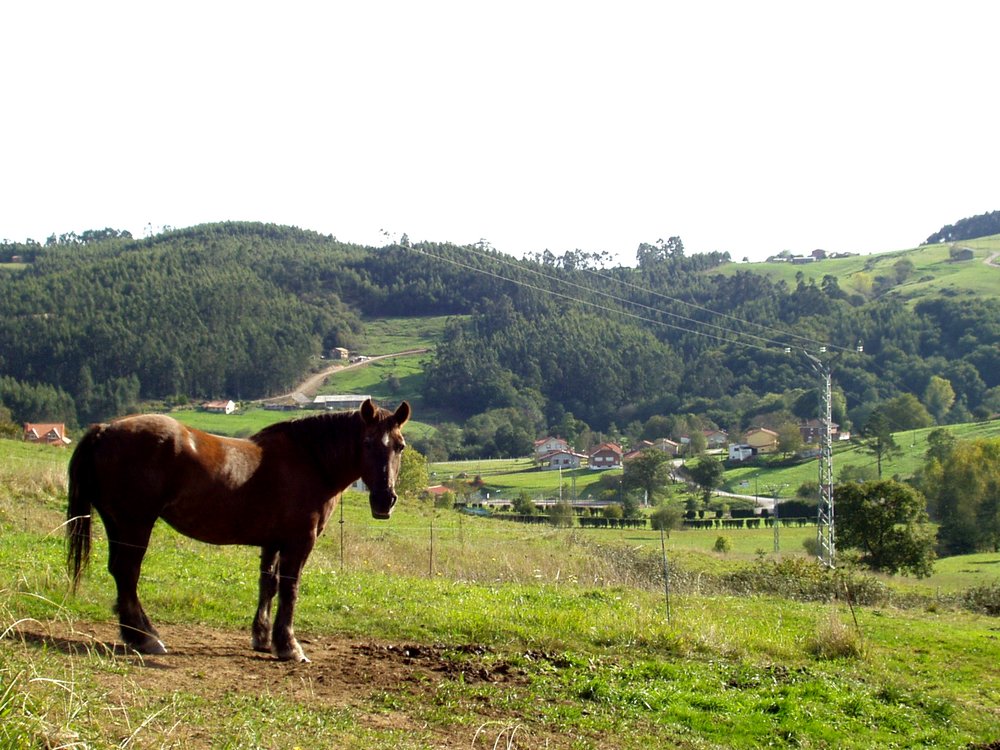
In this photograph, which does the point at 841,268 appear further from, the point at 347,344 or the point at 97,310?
the point at 97,310

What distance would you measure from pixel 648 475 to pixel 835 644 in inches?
2588

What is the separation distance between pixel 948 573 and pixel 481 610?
39561 mm

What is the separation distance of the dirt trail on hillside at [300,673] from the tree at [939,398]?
404 ft

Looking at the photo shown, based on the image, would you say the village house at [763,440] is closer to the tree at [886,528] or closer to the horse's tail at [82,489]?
the tree at [886,528]

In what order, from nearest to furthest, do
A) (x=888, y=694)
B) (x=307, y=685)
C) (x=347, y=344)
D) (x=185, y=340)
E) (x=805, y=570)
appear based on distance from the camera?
(x=307, y=685) < (x=888, y=694) < (x=805, y=570) < (x=185, y=340) < (x=347, y=344)

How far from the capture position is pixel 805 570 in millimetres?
27594

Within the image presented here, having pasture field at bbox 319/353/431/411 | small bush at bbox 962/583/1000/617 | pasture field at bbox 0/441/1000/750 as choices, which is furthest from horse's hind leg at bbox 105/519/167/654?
pasture field at bbox 319/353/431/411

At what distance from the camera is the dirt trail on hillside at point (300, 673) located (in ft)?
23.5

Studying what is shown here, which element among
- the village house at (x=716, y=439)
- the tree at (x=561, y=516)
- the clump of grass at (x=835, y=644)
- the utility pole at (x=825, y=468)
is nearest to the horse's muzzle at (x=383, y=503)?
the clump of grass at (x=835, y=644)

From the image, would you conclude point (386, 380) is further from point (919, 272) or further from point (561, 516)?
point (919, 272)

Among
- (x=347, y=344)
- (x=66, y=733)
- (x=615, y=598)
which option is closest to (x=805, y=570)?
(x=615, y=598)

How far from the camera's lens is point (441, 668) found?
9.29 m

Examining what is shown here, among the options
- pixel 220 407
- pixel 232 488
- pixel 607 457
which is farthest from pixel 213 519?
pixel 607 457

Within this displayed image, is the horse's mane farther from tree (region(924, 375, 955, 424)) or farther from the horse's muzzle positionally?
tree (region(924, 375, 955, 424))
